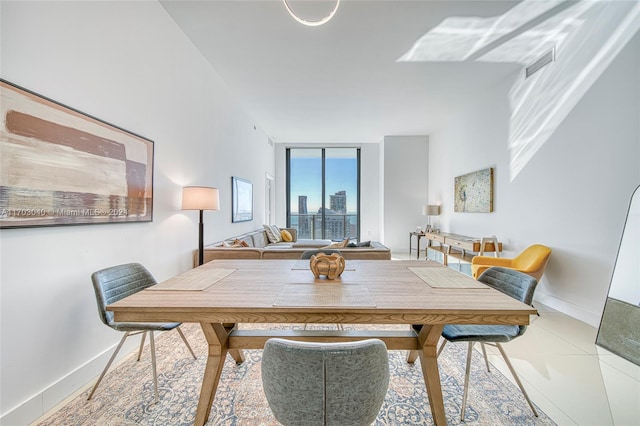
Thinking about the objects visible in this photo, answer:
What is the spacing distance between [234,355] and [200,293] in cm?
91

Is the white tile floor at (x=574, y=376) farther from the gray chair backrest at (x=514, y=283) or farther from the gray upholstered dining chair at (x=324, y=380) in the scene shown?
the gray upholstered dining chair at (x=324, y=380)

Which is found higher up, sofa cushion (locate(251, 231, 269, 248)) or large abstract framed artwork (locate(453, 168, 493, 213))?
large abstract framed artwork (locate(453, 168, 493, 213))

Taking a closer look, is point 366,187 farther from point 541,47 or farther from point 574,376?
point 574,376

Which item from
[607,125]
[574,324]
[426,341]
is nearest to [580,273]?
[574,324]

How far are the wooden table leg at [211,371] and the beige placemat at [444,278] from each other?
1.21 meters

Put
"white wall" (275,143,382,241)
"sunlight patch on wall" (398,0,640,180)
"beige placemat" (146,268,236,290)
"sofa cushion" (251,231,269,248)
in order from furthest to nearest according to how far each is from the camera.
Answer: "white wall" (275,143,382,241) → "sofa cushion" (251,231,269,248) → "sunlight patch on wall" (398,0,640,180) → "beige placemat" (146,268,236,290)

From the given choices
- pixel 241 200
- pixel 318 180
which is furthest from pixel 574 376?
pixel 318 180

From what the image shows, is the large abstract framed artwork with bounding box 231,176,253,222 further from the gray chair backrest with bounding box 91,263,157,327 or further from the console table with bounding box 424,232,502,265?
the console table with bounding box 424,232,502,265

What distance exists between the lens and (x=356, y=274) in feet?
5.92

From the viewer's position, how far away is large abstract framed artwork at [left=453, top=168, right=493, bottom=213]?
14.4 feet

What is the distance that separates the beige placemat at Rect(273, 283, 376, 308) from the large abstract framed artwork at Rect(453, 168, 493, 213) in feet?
12.7

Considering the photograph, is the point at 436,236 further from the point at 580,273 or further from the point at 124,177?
the point at 124,177

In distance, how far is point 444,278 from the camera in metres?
1.68

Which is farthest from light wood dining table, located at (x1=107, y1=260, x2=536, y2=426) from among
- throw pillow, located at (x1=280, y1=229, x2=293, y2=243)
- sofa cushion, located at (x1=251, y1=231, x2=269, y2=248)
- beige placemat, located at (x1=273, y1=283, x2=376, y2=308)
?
throw pillow, located at (x1=280, y1=229, x2=293, y2=243)
